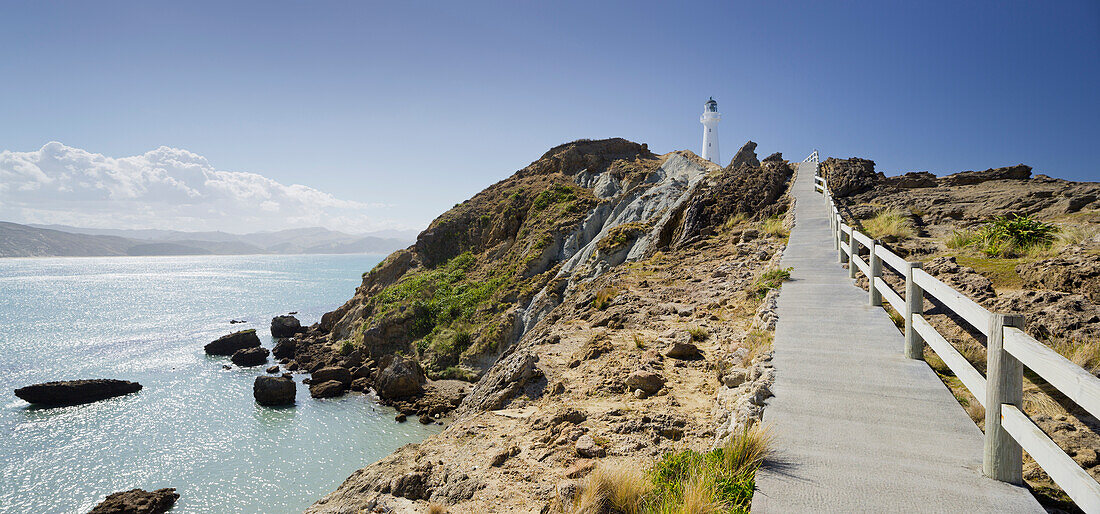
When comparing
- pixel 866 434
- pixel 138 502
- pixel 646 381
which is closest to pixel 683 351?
pixel 646 381

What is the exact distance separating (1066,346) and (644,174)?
102 ft

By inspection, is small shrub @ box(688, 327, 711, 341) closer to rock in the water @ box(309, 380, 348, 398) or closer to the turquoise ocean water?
the turquoise ocean water

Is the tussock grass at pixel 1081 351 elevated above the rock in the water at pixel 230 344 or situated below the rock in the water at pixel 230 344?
above

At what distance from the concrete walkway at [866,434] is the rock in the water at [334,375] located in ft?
81.4

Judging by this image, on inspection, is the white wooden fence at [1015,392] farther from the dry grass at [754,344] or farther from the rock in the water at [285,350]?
the rock in the water at [285,350]

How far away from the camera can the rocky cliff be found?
5.45 m

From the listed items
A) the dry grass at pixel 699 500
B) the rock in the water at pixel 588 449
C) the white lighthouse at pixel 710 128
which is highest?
the white lighthouse at pixel 710 128

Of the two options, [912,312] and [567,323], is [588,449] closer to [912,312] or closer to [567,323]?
[912,312]

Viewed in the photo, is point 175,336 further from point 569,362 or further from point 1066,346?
point 1066,346

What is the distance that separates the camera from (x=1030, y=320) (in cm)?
588

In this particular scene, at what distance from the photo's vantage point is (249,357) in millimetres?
32062

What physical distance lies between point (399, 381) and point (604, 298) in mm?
13641

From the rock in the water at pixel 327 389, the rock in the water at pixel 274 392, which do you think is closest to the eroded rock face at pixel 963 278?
the rock in the water at pixel 327 389

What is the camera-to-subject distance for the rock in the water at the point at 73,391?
24938 millimetres
